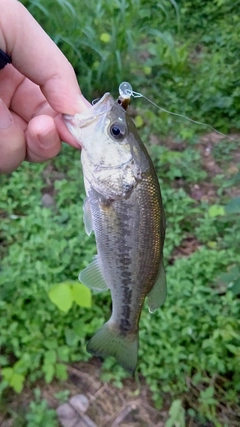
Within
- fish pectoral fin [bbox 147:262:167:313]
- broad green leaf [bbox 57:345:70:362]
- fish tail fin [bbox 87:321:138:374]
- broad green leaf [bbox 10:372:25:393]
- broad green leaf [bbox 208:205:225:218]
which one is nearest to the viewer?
fish pectoral fin [bbox 147:262:167:313]

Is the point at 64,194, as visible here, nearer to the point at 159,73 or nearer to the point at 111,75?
the point at 111,75

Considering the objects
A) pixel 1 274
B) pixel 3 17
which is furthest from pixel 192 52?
pixel 3 17

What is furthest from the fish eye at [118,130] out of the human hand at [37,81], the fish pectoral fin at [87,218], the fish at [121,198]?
the fish pectoral fin at [87,218]

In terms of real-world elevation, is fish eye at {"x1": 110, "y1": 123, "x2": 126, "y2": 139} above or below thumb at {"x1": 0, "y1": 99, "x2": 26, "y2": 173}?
below

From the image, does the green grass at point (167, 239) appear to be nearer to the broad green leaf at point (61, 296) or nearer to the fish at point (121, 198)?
the broad green leaf at point (61, 296)

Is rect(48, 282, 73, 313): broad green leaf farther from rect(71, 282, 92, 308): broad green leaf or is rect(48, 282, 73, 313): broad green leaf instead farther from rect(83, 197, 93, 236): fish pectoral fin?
rect(83, 197, 93, 236): fish pectoral fin

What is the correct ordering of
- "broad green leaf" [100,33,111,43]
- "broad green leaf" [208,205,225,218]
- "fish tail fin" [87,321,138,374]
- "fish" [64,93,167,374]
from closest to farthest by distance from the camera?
"fish" [64,93,167,374] → "fish tail fin" [87,321,138,374] → "broad green leaf" [208,205,225,218] → "broad green leaf" [100,33,111,43]

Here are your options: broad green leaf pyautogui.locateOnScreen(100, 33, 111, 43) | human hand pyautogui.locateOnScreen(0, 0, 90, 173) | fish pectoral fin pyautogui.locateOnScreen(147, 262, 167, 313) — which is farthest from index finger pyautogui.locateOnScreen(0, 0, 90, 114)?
broad green leaf pyautogui.locateOnScreen(100, 33, 111, 43)
